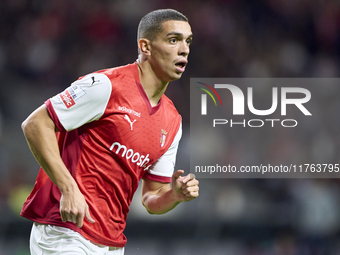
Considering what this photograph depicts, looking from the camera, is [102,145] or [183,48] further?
→ [183,48]

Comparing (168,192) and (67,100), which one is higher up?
(67,100)

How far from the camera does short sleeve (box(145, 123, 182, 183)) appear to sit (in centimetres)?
318

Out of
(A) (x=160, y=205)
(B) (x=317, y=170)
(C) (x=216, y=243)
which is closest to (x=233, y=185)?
(C) (x=216, y=243)

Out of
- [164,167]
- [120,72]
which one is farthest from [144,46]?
[164,167]

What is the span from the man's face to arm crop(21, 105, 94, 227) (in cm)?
82

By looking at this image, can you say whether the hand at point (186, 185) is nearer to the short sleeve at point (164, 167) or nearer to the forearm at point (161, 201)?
the forearm at point (161, 201)

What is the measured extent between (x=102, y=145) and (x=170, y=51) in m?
0.76

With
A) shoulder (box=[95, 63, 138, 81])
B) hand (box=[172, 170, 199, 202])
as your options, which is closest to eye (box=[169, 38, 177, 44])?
shoulder (box=[95, 63, 138, 81])

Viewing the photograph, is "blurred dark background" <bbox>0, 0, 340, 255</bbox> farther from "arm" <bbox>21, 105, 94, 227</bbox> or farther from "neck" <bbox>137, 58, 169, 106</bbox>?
"arm" <bbox>21, 105, 94, 227</bbox>

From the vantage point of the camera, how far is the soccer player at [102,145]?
2.48 metres

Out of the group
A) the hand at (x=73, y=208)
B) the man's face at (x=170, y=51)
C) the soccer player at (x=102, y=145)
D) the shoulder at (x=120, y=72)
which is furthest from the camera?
the man's face at (x=170, y=51)

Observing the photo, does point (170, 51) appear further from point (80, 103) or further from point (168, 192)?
point (168, 192)

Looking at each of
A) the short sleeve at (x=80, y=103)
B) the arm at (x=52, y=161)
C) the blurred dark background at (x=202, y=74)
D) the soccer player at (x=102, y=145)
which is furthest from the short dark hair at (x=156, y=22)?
the blurred dark background at (x=202, y=74)

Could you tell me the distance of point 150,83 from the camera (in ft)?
9.69
